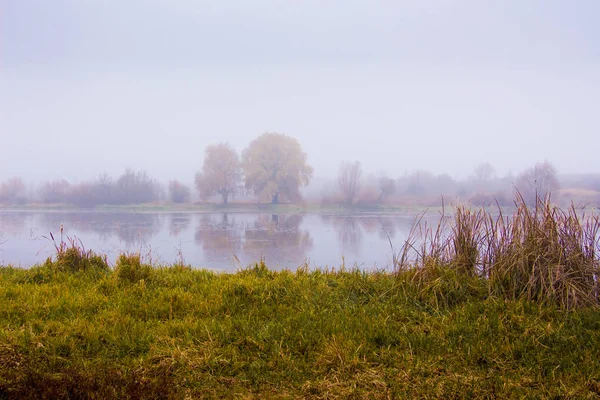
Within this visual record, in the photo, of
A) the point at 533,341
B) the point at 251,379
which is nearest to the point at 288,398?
the point at 251,379

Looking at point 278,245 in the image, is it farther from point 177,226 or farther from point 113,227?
point 113,227

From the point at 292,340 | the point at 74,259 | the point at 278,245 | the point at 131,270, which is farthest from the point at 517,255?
the point at 278,245

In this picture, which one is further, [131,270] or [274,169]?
[274,169]

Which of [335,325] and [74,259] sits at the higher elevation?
[74,259]

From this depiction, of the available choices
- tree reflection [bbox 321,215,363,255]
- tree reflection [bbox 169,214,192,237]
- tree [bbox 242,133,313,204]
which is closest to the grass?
tree reflection [bbox 321,215,363,255]

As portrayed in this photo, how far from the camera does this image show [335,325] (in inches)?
141

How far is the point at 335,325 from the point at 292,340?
0.40 metres

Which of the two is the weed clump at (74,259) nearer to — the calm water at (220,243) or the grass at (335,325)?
the grass at (335,325)

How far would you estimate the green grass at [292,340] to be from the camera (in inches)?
109

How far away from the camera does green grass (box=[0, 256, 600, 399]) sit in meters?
2.78

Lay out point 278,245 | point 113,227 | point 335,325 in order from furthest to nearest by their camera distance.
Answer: point 113,227 → point 278,245 → point 335,325

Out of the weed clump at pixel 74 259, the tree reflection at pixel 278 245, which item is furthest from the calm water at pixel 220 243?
the weed clump at pixel 74 259

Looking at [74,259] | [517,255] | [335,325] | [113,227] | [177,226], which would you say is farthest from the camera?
[177,226]

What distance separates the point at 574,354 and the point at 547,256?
1.41 m
